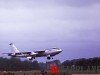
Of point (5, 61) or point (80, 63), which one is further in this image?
point (80, 63)

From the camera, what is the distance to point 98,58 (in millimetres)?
170875

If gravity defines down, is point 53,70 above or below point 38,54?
below

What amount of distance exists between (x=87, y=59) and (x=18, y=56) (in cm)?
4138

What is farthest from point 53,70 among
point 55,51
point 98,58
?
point 98,58

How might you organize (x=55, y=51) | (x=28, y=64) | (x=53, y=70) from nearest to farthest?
(x=53, y=70), (x=55, y=51), (x=28, y=64)

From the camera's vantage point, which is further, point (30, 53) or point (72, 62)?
point (72, 62)

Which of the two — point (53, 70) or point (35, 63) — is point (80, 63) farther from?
point (53, 70)

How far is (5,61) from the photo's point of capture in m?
138

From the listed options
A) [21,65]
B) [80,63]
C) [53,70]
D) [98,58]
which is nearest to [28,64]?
[21,65]

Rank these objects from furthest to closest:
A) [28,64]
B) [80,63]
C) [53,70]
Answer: [80,63]
[28,64]
[53,70]

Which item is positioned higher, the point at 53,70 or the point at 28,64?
the point at 28,64

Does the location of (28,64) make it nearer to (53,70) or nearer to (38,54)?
(38,54)

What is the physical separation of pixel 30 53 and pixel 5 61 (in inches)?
383

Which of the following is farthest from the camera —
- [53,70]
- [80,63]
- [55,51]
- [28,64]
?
[80,63]
